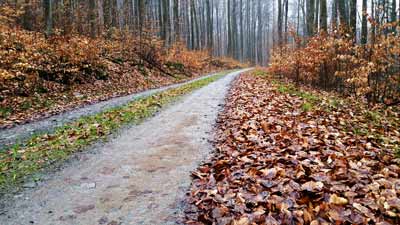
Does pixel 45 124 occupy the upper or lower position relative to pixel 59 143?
upper

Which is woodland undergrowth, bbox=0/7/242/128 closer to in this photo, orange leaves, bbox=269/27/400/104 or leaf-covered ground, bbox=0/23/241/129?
leaf-covered ground, bbox=0/23/241/129

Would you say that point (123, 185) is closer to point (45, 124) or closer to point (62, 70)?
point (45, 124)

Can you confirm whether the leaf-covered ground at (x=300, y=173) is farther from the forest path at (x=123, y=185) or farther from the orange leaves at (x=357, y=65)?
the orange leaves at (x=357, y=65)

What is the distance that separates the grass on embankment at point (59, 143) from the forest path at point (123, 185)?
411 millimetres

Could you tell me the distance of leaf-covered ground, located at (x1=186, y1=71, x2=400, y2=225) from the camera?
2.92 m

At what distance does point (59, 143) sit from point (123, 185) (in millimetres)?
2443

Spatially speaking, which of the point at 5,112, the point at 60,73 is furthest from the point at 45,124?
the point at 60,73

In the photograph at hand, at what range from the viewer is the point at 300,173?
3.66 meters

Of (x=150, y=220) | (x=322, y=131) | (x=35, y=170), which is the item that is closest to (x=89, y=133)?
(x=35, y=170)

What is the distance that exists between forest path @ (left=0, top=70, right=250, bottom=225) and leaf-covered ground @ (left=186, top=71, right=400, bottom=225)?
0.30 meters

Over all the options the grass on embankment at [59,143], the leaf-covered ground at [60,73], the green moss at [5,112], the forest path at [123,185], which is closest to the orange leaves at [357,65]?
the forest path at [123,185]

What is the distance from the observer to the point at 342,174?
11.8 ft

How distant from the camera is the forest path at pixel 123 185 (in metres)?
3.15

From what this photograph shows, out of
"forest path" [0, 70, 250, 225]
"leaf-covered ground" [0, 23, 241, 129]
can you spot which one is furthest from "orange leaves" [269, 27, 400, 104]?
"leaf-covered ground" [0, 23, 241, 129]
